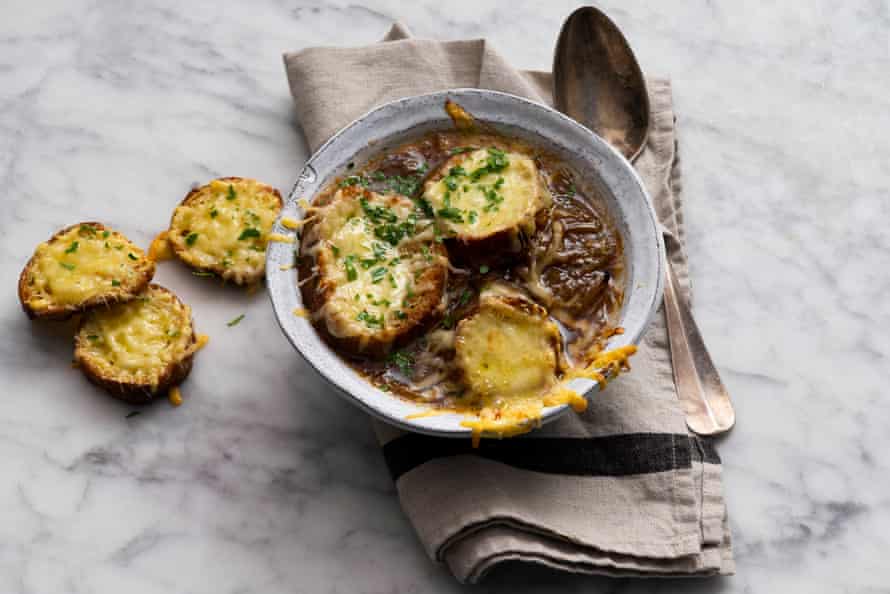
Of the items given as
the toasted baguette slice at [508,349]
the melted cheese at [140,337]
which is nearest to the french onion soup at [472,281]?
the toasted baguette slice at [508,349]

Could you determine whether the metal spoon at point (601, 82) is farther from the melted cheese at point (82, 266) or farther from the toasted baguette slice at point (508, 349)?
the melted cheese at point (82, 266)

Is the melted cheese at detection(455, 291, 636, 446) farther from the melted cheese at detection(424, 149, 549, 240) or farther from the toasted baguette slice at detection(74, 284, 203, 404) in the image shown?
the toasted baguette slice at detection(74, 284, 203, 404)

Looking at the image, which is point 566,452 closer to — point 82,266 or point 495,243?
point 495,243

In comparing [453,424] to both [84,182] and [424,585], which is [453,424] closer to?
[424,585]

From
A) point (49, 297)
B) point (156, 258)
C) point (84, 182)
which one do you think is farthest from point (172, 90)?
point (49, 297)

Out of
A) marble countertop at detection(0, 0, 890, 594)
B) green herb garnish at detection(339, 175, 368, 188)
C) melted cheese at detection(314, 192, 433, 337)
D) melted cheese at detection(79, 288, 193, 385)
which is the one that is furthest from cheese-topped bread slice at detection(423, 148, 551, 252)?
melted cheese at detection(79, 288, 193, 385)

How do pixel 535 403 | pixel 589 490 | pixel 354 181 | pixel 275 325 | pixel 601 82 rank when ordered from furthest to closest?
1. pixel 601 82
2. pixel 275 325
3. pixel 354 181
4. pixel 589 490
5. pixel 535 403

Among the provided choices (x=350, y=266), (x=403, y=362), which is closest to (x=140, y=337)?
(x=350, y=266)
